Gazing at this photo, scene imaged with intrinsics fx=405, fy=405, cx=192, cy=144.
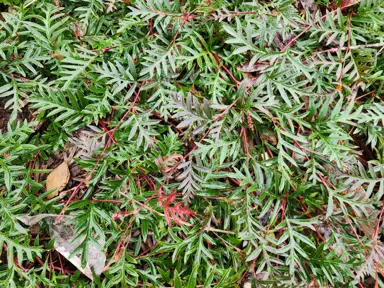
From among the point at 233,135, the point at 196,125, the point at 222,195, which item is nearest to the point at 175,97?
the point at 196,125

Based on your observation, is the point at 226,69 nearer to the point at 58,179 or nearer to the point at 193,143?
the point at 193,143

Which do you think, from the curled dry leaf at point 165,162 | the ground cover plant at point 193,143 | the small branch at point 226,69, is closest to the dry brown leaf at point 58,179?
the ground cover plant at point 193,143

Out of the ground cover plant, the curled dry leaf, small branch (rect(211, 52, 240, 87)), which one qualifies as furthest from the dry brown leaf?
small branch (rect(211, 52, 240, 87))

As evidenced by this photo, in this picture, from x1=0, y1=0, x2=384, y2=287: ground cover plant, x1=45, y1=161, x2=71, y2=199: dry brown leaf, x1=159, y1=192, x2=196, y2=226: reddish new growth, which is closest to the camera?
x1=159, y1=192, x2=196, y2=226: reddish new growth

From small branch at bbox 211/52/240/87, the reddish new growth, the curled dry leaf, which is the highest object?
small branch at bbox 211/52/240/87

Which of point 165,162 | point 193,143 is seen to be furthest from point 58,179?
point 193,143

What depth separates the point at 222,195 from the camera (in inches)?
75.7

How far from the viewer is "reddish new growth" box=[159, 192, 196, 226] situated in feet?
5.68

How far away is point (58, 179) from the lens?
1.99 m

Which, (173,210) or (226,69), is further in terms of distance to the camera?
(226,69)

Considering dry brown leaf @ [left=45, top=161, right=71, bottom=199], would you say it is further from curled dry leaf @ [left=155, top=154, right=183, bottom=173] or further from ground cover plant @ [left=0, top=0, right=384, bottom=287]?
curled dry leaf @ [left=155, top=154, right=183, bottom=173]

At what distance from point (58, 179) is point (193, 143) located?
69cm

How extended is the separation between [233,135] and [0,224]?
3.72 ft

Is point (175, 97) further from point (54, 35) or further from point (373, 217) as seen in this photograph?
point (373, 217)
